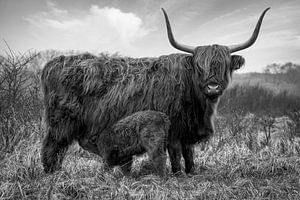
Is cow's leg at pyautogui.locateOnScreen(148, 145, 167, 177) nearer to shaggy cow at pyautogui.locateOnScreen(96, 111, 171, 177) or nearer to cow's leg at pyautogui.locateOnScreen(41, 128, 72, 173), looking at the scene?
shaggy cow at pyautogui.locateOnScreen(96, 111, 171, 177)

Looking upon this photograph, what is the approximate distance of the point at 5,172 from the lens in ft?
11.4

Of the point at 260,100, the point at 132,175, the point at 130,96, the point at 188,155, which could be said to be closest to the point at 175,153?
the point at 188,155

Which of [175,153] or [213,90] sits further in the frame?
[175,153]

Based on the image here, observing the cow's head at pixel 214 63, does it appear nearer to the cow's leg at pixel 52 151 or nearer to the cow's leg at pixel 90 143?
the cow's leg at pixel 90 143

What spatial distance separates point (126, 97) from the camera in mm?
3643

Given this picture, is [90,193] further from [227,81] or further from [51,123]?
[227,81]

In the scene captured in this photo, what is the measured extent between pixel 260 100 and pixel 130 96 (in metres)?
9.65

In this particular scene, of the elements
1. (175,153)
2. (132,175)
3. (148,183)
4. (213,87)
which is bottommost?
(132,175)

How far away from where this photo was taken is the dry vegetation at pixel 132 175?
2748 millimetres

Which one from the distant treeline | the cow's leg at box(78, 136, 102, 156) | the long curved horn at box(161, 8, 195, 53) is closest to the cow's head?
the long curved horn at box(161, 8, 195, 53)

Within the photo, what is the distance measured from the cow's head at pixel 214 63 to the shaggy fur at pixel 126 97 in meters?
0.01

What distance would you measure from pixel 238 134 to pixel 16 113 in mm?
4802

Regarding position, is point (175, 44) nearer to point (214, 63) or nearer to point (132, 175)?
point (214, 63)

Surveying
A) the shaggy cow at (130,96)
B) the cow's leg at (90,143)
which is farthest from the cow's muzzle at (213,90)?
the cow's leg at (90,143)
